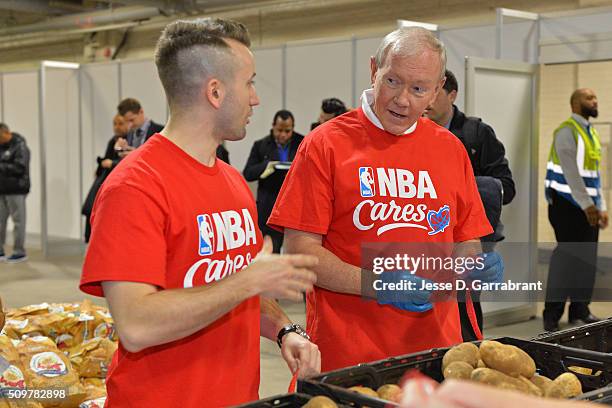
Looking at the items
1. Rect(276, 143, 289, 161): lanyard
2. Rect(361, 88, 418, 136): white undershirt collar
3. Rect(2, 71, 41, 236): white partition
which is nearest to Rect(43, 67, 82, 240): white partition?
Rect(2, 71, 41, 236): white partition

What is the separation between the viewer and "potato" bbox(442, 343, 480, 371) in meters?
1.79

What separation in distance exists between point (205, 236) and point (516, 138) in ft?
16.6

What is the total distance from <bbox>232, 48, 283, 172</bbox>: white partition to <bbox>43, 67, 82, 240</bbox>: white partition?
2904mm

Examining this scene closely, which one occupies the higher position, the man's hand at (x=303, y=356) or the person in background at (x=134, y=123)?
the person in background at (x=134, y=123)

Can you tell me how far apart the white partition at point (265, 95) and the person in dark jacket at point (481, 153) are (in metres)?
4.32

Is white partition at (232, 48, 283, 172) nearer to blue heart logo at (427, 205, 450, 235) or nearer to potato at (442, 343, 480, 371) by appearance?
blue heart logo at (427, 205, 450, 235)

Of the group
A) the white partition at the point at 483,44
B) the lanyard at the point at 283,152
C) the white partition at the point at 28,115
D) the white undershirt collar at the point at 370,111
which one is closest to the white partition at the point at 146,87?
the white partition at the point at 28,115

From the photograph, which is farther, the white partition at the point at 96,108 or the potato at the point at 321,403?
the white partition at the point at 96,108

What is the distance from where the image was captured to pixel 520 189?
21.0 ft

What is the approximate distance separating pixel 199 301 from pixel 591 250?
4957mm

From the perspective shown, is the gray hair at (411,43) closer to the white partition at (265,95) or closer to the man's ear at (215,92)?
the man's ear at (215,92)

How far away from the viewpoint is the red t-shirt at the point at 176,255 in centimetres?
158

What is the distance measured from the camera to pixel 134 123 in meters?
6.87

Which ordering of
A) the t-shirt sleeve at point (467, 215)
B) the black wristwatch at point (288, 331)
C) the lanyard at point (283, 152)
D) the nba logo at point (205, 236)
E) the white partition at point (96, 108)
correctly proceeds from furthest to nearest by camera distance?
the white partition at point (96, 108), the lanyard at point (283, 152), the t-shirt sleeve at point (467, 215), the black wristwatch at point (288, 331), the nba logo at point (205, 236)
